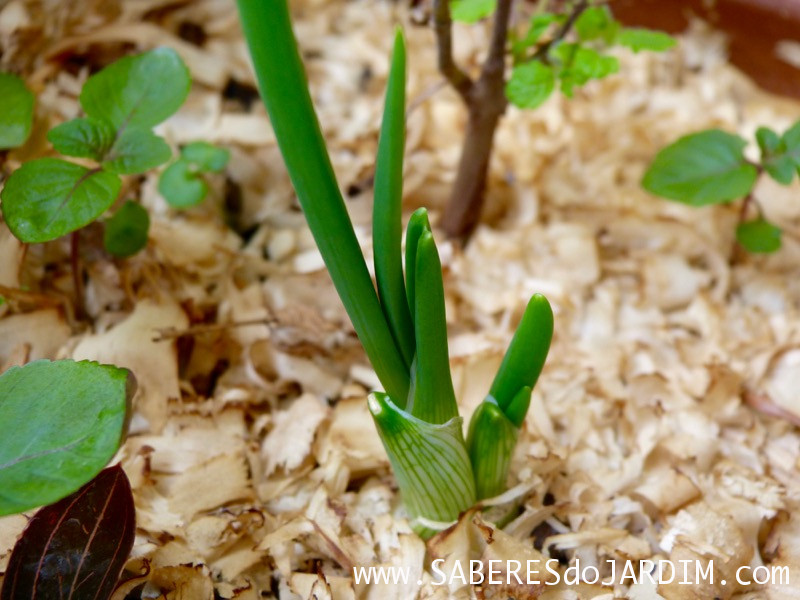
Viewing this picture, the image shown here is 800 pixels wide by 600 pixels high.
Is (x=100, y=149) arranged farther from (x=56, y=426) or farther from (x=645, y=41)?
(x=645, y=41)

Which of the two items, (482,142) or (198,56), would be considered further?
(198,56)

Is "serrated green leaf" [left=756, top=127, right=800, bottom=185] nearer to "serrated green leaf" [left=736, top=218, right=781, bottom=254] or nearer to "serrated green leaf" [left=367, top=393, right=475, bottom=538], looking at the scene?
"serrated green leaf" [left=736, top=218, right=781, bottom=254]

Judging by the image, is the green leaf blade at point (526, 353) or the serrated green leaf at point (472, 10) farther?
the serrated green leaf at point (472, 10)

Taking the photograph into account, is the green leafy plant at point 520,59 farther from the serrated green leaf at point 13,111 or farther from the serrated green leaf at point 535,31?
the serrated green leaf at point 13,111

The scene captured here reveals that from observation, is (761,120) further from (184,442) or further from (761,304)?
(184,442)

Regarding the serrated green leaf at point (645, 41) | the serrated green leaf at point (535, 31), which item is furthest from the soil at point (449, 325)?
the serrated green leaf at point (645, 41)

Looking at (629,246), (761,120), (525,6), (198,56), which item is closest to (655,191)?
(629,246)


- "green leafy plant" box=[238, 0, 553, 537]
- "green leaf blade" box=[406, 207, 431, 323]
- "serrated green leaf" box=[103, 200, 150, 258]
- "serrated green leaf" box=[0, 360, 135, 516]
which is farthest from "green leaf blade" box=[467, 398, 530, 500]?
"serrated green leaf" box=[103, 200, 150, 258]

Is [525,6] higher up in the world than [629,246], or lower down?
A: higher up
